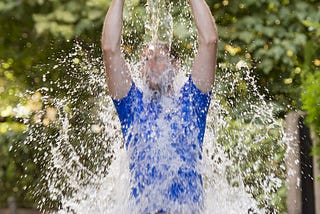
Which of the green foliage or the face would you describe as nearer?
the face

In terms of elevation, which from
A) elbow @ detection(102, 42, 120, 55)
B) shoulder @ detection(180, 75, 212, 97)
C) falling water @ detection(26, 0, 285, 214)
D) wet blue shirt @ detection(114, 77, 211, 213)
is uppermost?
elbow @ detection(102, 42, 120, 55)

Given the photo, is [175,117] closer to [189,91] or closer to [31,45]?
[189,91]

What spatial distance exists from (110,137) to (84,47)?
5.32ft

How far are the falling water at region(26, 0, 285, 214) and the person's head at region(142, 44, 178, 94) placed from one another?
2.53ft

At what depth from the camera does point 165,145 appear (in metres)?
2.49

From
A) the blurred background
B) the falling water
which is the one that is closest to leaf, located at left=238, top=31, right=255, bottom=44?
the blurred background

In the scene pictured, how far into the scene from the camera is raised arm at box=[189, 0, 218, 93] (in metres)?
2.54

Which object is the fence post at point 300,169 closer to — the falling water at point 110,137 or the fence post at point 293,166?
the fence post at point 293,166

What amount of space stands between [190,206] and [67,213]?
1.49 metres

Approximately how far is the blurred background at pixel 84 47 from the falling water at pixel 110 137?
83 millimetres

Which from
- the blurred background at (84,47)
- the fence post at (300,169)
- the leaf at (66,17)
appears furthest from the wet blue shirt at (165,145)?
the leaf at (66,17)

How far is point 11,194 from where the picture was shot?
6613mm

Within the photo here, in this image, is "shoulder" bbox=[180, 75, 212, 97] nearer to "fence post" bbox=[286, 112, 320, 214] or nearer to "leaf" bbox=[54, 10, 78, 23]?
"fence post" bbox=[286, 112, 320, 214]

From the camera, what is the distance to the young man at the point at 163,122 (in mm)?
2471
